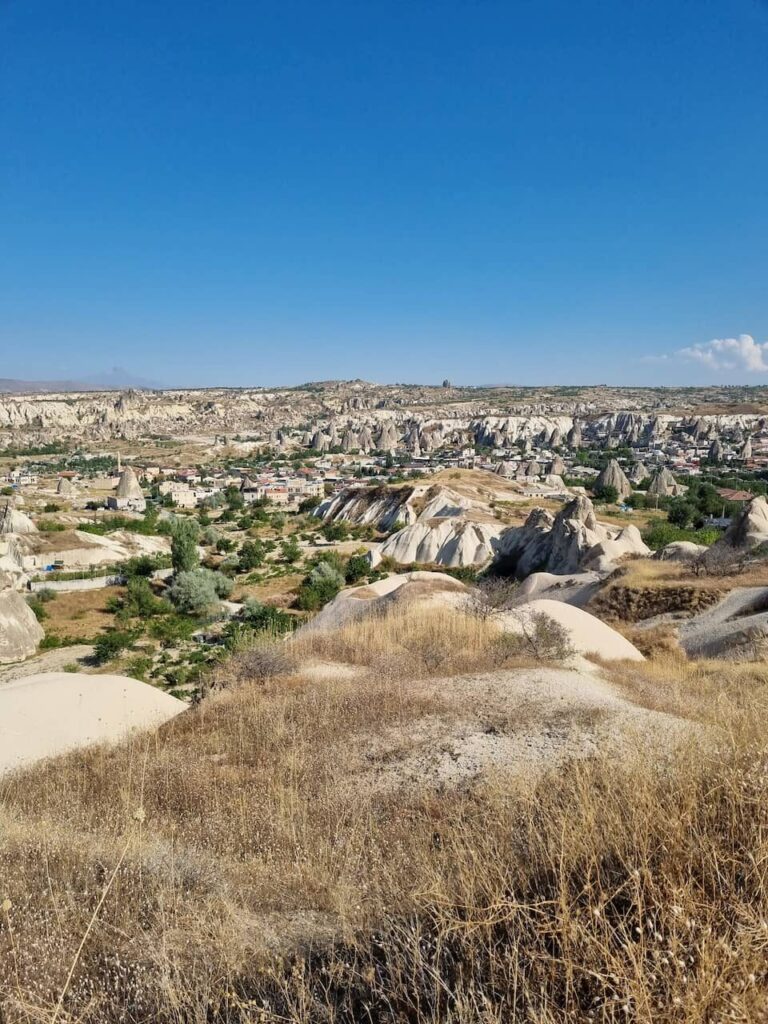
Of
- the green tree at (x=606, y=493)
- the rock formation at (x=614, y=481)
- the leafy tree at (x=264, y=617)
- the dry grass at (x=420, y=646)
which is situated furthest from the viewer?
the rock formation at (x=614, y=481)

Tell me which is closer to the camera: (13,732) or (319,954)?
(319,954)

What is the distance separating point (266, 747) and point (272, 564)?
23120mm

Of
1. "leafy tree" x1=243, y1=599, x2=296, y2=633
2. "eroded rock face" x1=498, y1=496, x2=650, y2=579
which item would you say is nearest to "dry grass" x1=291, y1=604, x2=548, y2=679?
"leafy tree" x1=243, y1=599, x2=296, y2=633

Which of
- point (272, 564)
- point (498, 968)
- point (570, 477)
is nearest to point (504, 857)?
point (498, 968)

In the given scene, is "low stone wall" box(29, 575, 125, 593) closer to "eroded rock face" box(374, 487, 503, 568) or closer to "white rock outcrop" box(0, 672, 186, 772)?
"eroded rock face" box(374, 487, 503, 568)

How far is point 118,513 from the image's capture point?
39.2m

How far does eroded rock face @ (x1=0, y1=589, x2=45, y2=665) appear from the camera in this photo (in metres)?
16.1

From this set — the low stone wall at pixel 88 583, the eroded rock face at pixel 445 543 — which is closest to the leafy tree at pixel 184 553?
the low stone wall at pixel 88 583

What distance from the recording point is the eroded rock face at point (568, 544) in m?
19.9

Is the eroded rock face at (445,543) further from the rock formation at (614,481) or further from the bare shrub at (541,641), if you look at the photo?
the rock formation at (614,481)

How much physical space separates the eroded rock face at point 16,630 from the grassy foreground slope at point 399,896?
14283 mm

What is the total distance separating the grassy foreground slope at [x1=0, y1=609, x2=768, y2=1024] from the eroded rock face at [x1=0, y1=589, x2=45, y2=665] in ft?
46.9

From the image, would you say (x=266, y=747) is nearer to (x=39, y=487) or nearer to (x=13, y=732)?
(x=13, y=732)

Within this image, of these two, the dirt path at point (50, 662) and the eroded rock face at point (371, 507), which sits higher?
the eroded rock face at point (371, 507)
